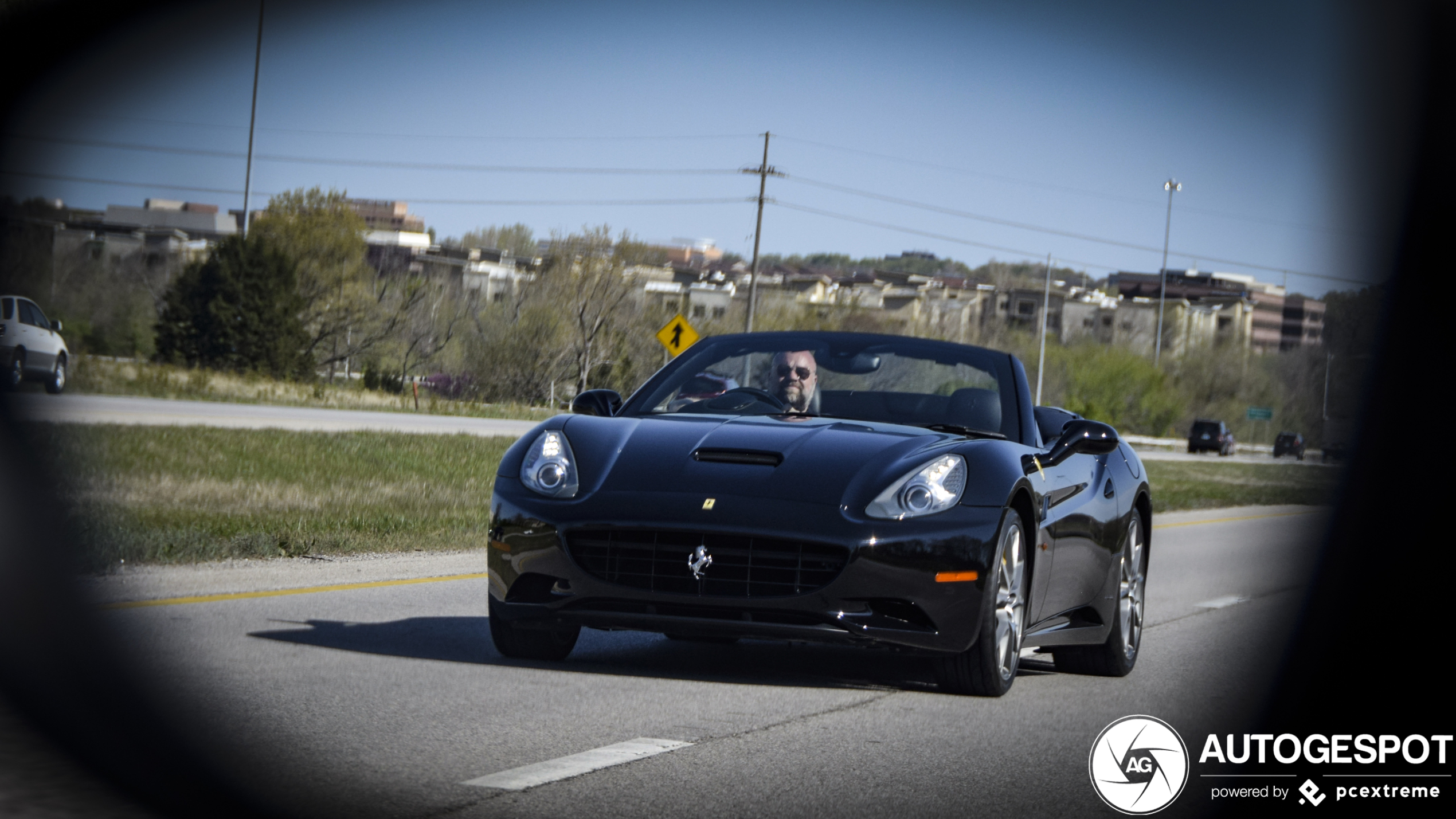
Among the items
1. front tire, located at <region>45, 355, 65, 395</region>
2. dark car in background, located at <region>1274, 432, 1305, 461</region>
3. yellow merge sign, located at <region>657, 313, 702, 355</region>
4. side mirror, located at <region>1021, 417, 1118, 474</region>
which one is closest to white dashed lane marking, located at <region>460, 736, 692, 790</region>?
side mirror, located at <region>1021, 417, 1118, 474</region>

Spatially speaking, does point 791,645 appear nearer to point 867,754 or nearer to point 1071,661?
point 1071,661

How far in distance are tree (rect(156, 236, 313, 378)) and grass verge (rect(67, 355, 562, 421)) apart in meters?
0.67

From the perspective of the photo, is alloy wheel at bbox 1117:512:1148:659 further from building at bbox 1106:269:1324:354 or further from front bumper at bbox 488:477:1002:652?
building at bbox 1106:269:1324:354

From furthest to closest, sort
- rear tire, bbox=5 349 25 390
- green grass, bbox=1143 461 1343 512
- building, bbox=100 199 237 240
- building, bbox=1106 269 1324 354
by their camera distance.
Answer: building, bbox=1106 269 1324 354, building, bbox=100 199 237 240, green grass, bbox=1143 461 1343 512, rear tire, bbox=5 349 25 390

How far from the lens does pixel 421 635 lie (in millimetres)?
7195

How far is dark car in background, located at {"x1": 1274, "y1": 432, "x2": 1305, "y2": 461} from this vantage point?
80.7 m

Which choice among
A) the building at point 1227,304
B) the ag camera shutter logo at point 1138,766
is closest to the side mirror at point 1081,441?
the ag camera shutter logo at point 1138,766

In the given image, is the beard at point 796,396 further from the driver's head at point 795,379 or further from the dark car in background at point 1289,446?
the dark car in background at point 1289,446

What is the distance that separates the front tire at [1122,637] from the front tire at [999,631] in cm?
129

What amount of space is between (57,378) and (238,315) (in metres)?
13.6

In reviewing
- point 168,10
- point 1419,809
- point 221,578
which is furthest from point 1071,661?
point 168,10

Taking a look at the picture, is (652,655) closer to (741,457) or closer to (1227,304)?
(741,457)

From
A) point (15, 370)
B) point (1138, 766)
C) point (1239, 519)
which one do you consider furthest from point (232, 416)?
point (1138, 766)

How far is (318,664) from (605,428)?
58.0 inches
